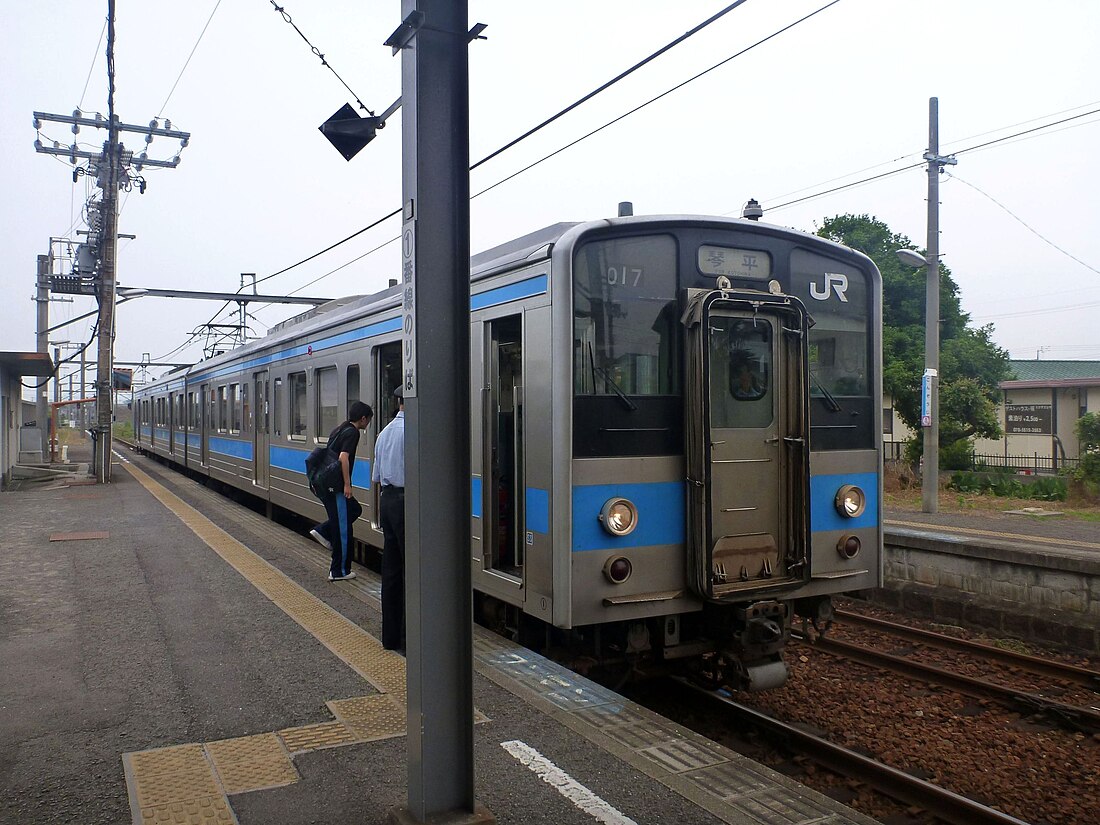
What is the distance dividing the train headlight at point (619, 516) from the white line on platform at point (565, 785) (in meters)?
1.31

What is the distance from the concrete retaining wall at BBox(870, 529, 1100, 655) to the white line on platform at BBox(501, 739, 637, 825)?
20.0 feet

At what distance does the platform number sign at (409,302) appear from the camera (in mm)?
3346

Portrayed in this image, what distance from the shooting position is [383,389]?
8.30m

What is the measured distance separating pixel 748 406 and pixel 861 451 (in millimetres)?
1078

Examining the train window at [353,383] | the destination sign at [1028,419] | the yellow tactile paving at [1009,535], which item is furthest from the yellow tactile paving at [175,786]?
the destination sign at [1028,419]

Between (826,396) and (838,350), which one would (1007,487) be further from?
(826,396)

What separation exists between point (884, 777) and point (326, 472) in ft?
18.1

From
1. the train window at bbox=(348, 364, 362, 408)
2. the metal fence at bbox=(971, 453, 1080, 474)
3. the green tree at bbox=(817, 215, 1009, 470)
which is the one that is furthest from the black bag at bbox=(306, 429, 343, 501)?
the metal fence at bbox=(971, 453, 1080, 474)

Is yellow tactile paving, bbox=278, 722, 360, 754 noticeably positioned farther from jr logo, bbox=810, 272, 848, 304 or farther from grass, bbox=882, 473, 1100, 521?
grass, bbox=882, 473, 1100, 521

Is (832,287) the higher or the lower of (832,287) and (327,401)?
the higher

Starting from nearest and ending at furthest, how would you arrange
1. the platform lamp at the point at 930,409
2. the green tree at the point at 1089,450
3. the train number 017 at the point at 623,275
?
the train number 017 at the point at 623,275, the platform lamp at the point at 930,409, the green tree at the point at 1089,450

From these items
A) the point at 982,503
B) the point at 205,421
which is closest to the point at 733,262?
the point at 982,503

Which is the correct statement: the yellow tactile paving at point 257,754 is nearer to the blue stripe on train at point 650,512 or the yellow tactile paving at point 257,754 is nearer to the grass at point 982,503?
the blue stripe on train at point 650,512

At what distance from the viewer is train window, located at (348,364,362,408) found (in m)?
9.01
